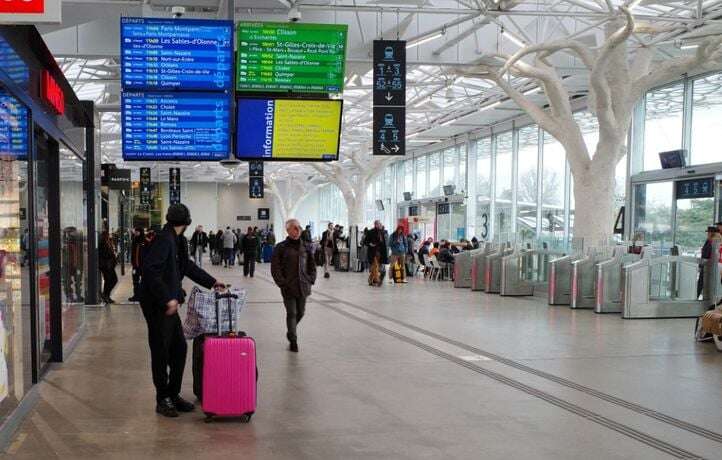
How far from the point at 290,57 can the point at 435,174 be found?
3193cm

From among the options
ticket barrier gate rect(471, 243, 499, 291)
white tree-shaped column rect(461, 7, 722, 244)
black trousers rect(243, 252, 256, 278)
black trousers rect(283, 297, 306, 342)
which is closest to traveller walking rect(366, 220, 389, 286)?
ticket barrier gate rect(471, 243, 499, 291)

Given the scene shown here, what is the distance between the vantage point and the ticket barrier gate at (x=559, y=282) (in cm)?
1539

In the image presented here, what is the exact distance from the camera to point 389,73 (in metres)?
13.3

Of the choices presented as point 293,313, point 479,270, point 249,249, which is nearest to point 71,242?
point 293,313

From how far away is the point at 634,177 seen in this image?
2373 cm

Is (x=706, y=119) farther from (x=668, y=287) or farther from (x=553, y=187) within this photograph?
(x=668, y=287)

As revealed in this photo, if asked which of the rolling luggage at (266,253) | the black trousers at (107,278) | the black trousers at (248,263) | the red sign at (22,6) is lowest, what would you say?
the rolling luggage at (266,253)

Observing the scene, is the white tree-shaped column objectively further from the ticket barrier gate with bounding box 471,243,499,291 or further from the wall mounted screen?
the wall mounted screen

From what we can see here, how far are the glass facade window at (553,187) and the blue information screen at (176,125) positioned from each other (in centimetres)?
1992

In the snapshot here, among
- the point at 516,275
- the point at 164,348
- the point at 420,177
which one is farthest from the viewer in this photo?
the point at 420,177

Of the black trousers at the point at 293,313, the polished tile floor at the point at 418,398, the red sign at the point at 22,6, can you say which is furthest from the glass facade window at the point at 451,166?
the red sign at the point at 22,6

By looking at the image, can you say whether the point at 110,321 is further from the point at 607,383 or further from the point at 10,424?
the point at 607,383

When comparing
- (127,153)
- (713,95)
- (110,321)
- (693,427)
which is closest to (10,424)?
(693,427)

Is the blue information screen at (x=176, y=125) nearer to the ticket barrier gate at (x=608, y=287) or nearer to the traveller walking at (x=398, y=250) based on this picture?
the ticket barrier gate at (x=608, y=287)
